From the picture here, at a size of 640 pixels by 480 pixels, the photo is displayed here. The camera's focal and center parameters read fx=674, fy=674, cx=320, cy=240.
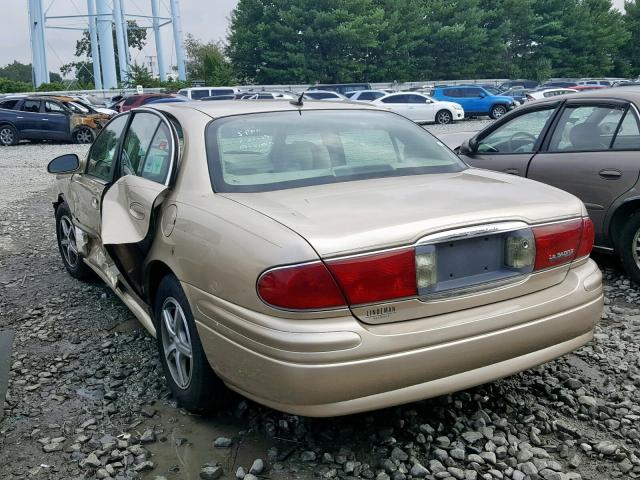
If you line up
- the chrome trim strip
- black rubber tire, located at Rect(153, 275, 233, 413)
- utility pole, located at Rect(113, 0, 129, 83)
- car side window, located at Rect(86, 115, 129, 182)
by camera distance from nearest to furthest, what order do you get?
1. the chrome trim strip
2. black rubber tire, located at Rect(153, 275, 233, 413)
3. car side window, located at Rect(86, 115, 129, 182)
4. utility pole, located at Rect(113, 0, 129, 83)

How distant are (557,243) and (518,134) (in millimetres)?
3367

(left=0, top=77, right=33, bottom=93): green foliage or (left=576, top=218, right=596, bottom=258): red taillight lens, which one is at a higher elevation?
(left=0, top=77, right=33, bottom=93): green foliage

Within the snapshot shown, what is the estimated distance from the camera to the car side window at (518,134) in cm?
590

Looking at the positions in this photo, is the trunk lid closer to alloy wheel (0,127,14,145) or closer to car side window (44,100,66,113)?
car side window (44,100,66,113)

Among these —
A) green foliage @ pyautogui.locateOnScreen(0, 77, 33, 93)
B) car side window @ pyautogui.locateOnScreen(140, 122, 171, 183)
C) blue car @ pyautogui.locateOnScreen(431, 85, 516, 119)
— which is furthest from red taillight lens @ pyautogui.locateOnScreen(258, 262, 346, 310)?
green foliage @ pyautogui.locateOnScreen(0, 77, 33, 93)

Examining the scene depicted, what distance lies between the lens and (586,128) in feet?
18.1

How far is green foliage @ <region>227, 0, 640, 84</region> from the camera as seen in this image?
49.7 m

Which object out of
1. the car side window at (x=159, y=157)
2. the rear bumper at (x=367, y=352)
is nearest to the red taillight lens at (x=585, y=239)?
the rear bumper at (x=367, y=352)

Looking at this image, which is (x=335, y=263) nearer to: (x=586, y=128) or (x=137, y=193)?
(x=137, y=193)

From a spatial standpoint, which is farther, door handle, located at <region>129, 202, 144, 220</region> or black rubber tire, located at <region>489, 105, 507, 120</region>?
black rubber tire, located at <region>489, 105, 507, 120</region>

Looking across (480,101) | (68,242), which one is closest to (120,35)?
(480,101)

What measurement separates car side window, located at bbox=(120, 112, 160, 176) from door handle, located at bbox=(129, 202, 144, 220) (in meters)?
0.35

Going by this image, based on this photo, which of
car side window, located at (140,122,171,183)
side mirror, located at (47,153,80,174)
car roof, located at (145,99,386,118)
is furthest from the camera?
side mirror, located at (47,153,80,174)

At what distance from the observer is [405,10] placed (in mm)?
54719
